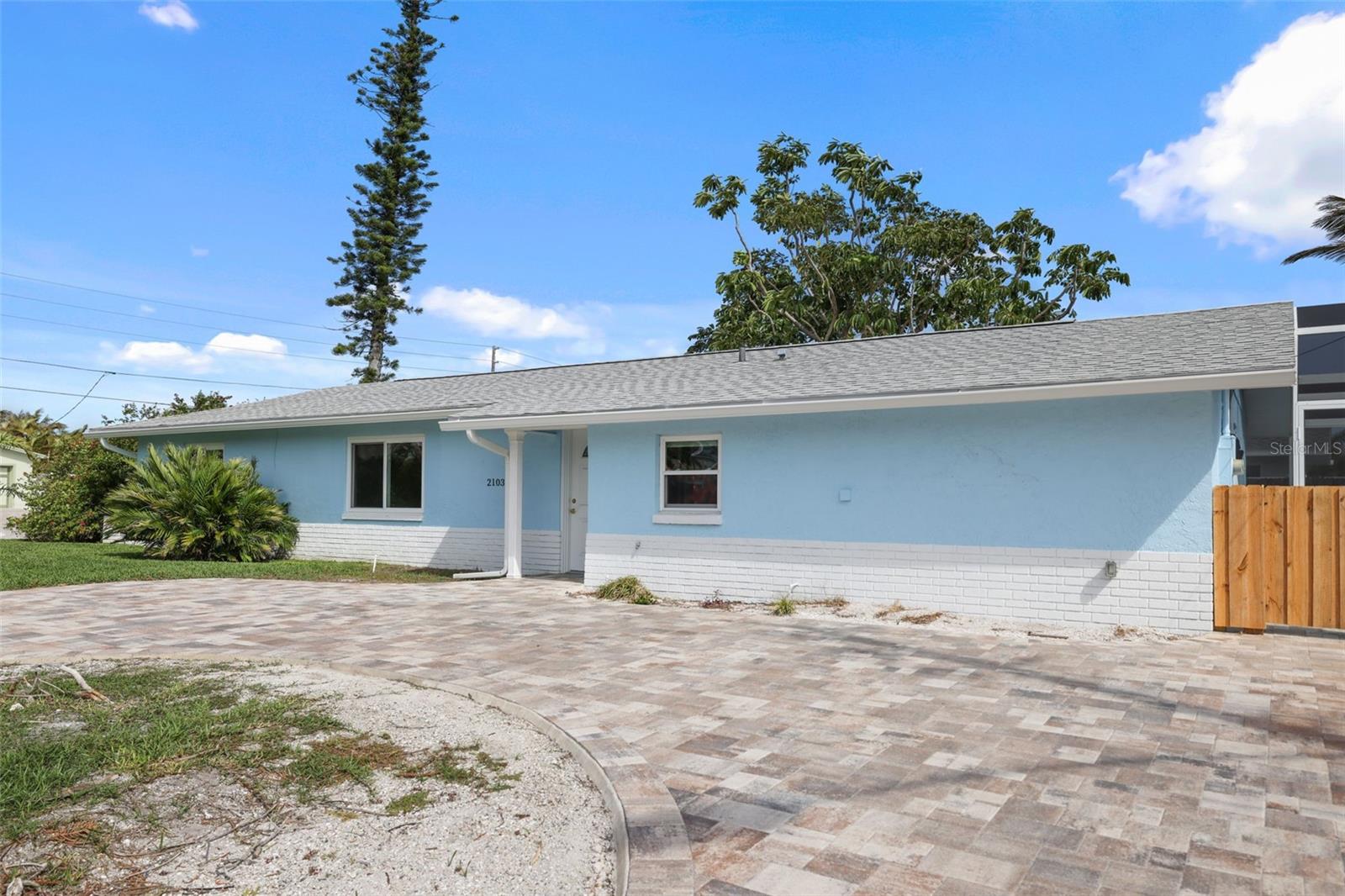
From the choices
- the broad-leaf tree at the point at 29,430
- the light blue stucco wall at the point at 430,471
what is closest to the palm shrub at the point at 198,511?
the light blue stucco wall at the point at 430,471

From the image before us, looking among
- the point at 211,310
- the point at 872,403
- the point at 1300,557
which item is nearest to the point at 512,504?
the point at 872,403

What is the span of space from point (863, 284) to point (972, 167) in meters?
5.20

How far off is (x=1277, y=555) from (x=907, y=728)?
5.91 m

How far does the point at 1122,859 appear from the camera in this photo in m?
3.30

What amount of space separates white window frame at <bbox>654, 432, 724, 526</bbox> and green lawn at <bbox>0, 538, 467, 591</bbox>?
419cm

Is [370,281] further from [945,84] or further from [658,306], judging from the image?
[945,84]

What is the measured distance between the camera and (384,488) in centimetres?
1590

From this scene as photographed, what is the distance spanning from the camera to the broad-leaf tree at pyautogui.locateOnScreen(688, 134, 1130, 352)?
23.9m

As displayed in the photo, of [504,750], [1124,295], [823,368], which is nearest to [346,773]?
[504,750]

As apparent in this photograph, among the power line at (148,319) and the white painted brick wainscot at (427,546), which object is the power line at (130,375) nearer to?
the power line at (148,319)

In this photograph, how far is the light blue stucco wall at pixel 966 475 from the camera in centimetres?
867

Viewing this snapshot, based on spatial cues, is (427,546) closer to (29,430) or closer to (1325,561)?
(1325,561)

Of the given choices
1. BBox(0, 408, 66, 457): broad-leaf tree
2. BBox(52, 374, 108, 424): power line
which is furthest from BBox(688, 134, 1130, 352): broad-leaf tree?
Answer: BBox(52, 374, 108, 424): power line

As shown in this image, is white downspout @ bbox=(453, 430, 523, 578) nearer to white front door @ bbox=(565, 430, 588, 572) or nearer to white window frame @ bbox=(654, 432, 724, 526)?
white front door @ bbox=(565, 430, 588, 572)
